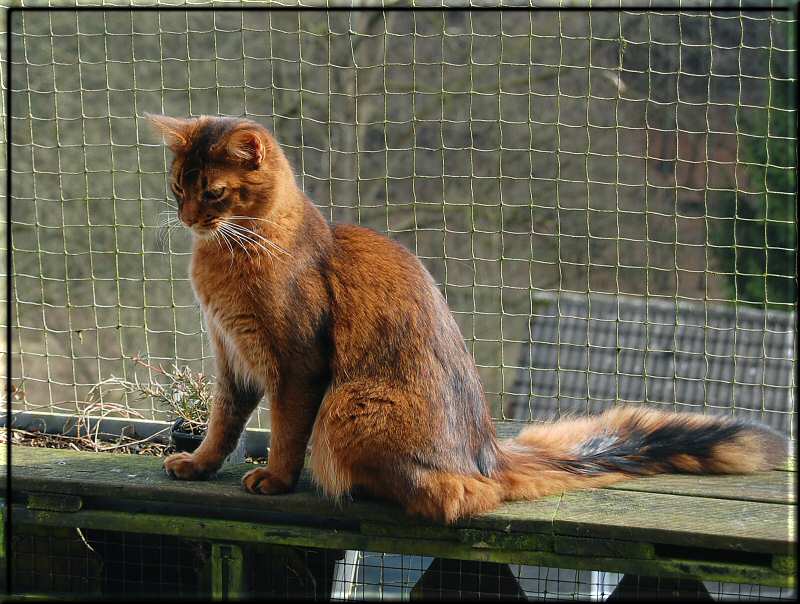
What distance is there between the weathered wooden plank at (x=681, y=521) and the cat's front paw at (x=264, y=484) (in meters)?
0.85

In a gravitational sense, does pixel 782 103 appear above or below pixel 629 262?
above

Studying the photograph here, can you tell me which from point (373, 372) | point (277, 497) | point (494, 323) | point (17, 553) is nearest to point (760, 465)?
point (373, 372)

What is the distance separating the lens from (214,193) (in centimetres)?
276

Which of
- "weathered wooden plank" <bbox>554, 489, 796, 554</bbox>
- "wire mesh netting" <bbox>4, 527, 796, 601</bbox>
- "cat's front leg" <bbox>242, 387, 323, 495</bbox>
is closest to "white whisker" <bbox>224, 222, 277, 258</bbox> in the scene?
"cat's front leg" <bbox>242, 387, 323, 495</bbox>

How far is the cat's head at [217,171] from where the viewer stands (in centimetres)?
275

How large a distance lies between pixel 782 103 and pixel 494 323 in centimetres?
383

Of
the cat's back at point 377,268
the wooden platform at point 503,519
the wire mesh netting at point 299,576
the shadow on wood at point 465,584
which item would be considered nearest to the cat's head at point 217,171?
the cat's back at point 377,268

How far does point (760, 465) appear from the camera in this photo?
3.16 m

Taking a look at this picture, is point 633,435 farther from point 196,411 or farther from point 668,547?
point 196,411

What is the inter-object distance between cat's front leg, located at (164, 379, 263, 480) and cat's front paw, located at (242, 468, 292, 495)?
0.67 ft

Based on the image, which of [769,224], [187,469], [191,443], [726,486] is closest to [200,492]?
[187,469]

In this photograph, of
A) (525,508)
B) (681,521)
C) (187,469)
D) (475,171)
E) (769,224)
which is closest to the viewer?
(681,521)

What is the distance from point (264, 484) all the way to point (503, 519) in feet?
2.45

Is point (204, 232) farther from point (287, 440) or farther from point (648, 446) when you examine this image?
point (648, 446)
